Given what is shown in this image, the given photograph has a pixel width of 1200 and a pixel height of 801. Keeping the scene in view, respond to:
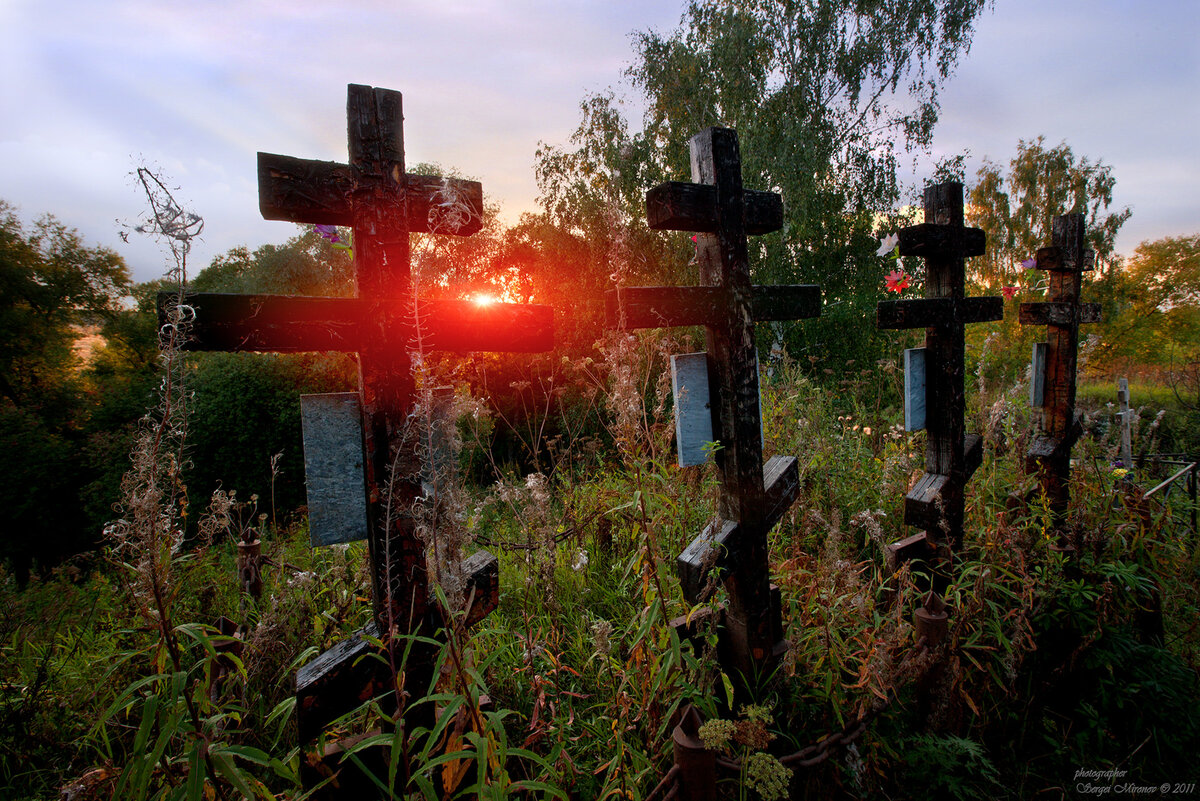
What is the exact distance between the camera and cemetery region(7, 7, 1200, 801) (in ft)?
3.82

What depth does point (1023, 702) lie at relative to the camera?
2291mm

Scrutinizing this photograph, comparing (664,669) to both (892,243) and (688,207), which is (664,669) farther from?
(892,243)

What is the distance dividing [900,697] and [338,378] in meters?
7.59

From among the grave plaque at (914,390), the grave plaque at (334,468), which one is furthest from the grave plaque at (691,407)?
the grave plaque at (914,390)

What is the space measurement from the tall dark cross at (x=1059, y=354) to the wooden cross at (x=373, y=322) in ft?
13.0

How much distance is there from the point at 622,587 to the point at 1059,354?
3.55 m

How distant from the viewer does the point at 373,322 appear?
4.33 ft

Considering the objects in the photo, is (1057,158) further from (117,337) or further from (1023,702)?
(117,337)

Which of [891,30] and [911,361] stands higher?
[891,30]

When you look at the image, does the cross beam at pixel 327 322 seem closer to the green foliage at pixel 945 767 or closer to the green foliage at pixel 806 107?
the green foliage at pixel 945 767

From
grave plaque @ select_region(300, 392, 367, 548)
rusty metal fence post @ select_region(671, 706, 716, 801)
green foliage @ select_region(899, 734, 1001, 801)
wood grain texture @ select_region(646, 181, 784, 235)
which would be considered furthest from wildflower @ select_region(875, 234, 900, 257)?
grave plaque @ select_region(300, 392, 367, 548)

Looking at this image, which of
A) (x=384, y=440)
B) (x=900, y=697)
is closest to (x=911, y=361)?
(x=900, y=697)

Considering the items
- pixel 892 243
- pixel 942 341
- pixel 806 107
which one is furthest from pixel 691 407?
pixel 806 107

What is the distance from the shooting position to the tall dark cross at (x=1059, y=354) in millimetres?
3404
